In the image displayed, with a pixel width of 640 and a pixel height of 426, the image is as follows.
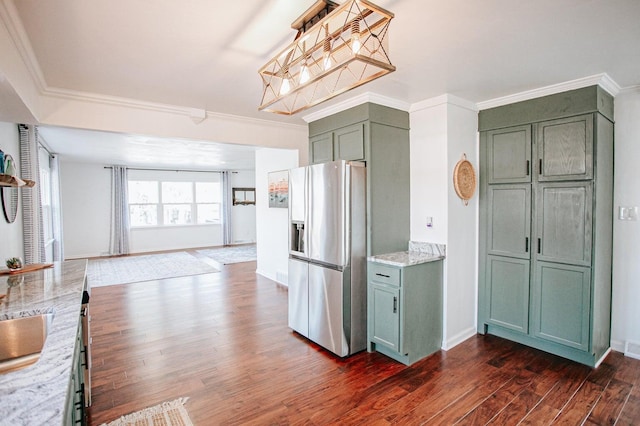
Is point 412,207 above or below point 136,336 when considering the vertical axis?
above

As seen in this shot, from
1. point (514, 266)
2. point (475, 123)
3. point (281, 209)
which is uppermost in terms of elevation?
point (475, 123)

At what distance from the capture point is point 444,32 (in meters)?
1.99

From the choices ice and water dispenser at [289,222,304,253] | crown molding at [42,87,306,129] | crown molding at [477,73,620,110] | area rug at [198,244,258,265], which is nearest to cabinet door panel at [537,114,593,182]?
crown molding at [477,73,620,110]

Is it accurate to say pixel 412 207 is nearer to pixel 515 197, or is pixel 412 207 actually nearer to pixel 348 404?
pixel 515 197

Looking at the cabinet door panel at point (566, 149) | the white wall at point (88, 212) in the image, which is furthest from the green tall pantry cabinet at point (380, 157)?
the white wall at point (88, 212)

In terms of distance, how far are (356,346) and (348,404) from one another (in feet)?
2.57

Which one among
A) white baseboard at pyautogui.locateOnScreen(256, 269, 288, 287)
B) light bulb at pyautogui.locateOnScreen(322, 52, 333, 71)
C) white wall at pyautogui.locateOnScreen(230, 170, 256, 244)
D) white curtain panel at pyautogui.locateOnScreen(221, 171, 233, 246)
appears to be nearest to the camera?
light bulb at pyautogui.locateOnScreen(322, 52, 333, 71)

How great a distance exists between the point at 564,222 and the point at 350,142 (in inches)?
81.9

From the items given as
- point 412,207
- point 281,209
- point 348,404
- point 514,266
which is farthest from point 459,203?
point 281,209

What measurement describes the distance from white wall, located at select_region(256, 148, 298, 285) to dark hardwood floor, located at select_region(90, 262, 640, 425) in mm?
1950

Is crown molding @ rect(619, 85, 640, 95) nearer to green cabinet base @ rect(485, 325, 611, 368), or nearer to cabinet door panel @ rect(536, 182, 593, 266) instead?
cabinet door panel @ rect(536, 182, 593, 266)

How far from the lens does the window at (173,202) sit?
9.22 meters

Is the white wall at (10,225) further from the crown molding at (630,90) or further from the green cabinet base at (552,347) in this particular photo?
the crown molding at (630,90)

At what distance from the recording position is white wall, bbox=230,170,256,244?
34.6 feet
